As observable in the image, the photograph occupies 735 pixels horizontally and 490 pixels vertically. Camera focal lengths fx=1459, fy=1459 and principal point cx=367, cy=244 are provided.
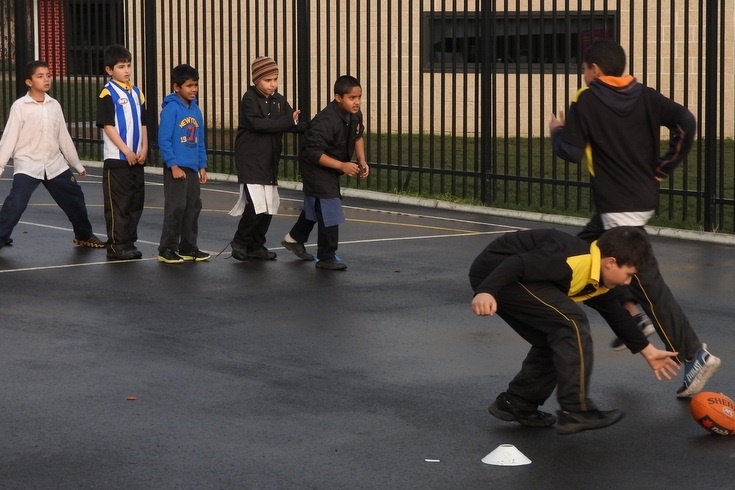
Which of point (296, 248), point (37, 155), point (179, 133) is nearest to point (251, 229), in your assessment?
point (296, 248)

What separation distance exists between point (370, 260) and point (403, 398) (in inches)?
178

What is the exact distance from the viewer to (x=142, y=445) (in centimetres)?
630

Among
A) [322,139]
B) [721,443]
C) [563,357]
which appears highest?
[322,139]

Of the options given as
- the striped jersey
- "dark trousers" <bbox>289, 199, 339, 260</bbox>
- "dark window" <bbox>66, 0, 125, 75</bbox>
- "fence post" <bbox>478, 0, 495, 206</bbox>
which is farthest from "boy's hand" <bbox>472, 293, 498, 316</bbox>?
"dark window" <bbox>66, 0, 125, 75</bbox>

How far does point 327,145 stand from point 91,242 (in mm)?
2420

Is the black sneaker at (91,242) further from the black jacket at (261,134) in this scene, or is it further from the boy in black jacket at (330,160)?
the boy in black jacket at (330,160)

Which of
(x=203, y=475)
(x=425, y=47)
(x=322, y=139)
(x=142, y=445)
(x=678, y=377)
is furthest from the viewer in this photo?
(x=425, y=47)

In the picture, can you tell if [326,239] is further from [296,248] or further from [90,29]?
[90,29]

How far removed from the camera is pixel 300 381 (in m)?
7.51

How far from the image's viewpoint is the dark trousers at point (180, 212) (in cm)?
1137

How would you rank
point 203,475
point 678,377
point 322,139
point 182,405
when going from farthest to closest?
point 322,139
point 678,377
point 182,405
point 203,475

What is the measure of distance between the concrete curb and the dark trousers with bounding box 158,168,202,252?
4112 millimetres

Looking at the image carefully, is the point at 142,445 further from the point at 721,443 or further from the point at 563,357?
the point at 721,443

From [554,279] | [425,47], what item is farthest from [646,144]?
[425,47]
